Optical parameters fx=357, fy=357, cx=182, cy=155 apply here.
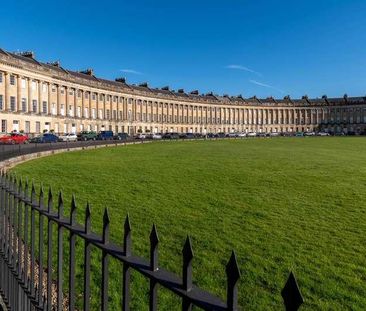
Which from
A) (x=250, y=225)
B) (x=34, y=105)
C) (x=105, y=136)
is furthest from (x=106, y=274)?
(x=34, y=105)

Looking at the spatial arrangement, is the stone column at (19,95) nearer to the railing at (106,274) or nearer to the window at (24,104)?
the window at (24,104)

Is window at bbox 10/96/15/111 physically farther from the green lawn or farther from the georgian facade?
the green lawn

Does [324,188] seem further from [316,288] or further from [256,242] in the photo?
[316,288]

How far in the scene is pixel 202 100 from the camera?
138250mm

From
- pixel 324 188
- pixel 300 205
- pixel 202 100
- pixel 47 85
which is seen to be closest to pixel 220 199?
pixel 300 205

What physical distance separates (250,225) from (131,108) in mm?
102991

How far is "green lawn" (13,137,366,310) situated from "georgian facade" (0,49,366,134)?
58.4 m

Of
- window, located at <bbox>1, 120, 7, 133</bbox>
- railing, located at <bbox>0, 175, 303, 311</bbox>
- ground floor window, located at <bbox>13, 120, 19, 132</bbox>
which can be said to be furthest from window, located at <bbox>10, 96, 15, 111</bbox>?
railing, located at <bbox>0, 175, 303, 311</bbox>

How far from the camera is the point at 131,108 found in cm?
10919

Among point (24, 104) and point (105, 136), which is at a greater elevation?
point (24, 104)

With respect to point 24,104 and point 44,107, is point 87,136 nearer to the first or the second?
point 24,104

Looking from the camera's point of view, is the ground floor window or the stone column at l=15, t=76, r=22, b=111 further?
the stone column at l=15, t=76, r=22, b=111

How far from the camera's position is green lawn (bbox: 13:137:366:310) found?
5742 mm

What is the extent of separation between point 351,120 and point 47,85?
5143 inches
